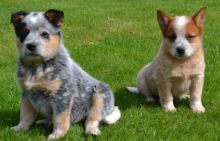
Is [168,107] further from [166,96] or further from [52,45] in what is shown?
[52,45]

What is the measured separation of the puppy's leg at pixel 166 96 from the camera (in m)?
7.38

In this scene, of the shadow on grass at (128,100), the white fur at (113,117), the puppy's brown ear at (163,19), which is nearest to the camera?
the white fur at (113,117)

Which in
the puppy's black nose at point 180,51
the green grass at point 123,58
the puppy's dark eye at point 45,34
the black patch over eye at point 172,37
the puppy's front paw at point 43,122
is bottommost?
the green grass at point 123,58

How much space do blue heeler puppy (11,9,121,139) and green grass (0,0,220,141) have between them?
0.17 m

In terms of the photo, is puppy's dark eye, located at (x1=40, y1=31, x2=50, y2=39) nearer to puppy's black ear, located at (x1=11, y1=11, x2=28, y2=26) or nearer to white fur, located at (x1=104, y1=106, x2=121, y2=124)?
puppy's black ear, located at (x1=11, y1=11, x2=28, y2=26)

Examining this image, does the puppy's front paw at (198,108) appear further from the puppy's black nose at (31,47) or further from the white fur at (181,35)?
the puppy's black nose at (31,47)

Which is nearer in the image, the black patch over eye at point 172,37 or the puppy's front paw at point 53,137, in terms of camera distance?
the puppy's front paw at point 53,137

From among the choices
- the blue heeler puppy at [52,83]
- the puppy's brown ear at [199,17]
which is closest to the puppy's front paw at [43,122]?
the blue heeler puppy at [52,83]

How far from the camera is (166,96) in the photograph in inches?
292

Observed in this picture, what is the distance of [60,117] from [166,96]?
1.90m

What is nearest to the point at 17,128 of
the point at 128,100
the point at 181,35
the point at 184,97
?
the point at 128,100

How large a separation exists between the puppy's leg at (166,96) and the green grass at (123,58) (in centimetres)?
12

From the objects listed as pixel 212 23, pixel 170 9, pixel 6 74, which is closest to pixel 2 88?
pixel 6 74

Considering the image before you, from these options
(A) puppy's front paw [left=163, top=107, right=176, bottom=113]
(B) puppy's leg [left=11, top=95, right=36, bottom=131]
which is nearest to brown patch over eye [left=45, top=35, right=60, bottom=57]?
(B) puppy's leg [left=11, top=95, right=36, bottom=131]
